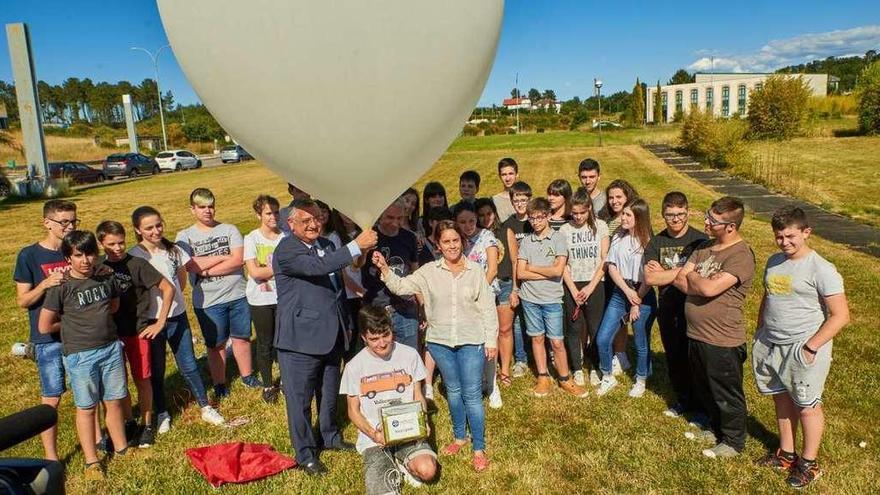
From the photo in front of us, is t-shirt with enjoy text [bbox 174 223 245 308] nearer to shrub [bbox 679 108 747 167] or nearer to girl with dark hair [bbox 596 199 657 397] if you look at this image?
girl with dark hair [bbox 596 199 657 397]

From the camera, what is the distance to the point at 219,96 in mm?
2111

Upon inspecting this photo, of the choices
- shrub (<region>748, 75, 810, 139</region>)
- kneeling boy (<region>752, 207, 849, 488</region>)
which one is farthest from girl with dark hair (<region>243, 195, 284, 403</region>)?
shrub (<region>748, 75, 810, 139</region>)

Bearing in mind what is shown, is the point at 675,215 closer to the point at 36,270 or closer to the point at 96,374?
the point at 96,374

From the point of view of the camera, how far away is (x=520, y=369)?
4.58 metres

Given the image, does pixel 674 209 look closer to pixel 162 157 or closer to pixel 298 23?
pixel 298 23

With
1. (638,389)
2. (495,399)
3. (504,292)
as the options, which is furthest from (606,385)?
(504,292)

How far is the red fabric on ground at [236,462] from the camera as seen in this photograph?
3.21 m

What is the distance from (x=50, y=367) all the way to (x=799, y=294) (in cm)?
424

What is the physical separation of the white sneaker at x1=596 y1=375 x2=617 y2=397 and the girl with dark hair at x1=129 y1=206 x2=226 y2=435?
2.87m

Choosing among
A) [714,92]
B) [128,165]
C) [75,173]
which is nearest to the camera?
[75,173]

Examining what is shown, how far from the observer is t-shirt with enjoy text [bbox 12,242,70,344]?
3102 millimetres

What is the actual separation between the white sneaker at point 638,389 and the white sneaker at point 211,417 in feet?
10.1

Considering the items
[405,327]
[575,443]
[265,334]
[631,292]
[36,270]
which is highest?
[36,270]

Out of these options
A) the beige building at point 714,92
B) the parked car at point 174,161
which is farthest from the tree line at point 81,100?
the beige building at point 714,92
